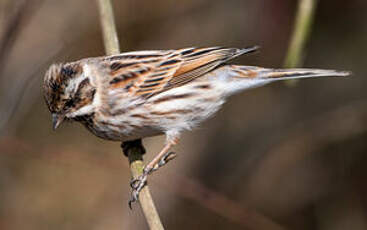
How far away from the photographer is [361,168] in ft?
28.8

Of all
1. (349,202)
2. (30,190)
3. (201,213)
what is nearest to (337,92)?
(349,202)

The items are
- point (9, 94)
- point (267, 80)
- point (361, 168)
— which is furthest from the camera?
point (361, 168)

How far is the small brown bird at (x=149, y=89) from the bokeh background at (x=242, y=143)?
1.97 m

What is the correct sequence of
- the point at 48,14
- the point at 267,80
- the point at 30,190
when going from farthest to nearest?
1. the point at 30,190
2. the point at 48,14
3. the point at 267,80

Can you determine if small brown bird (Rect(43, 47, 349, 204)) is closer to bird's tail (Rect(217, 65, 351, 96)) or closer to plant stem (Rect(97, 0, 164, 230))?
bird's tail (Rect(217, 65, 351, 96))

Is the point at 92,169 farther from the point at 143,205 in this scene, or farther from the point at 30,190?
the point at 143,205

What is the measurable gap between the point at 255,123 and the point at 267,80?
8.63 ft

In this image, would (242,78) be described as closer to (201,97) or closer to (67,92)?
(201,97)

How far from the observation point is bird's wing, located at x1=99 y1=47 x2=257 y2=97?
6.01 m

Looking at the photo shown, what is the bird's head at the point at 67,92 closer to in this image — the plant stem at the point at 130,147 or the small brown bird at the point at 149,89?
the small brown bird at the point at 149,89

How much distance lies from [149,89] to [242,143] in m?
3.10

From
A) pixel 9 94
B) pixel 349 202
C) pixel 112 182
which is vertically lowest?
pixel 349 202

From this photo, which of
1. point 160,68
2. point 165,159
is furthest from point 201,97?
point 165,159

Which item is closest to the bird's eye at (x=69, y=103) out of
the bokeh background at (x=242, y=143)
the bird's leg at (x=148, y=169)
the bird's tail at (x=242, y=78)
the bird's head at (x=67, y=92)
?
the bird's head at (x=67, y=92)
